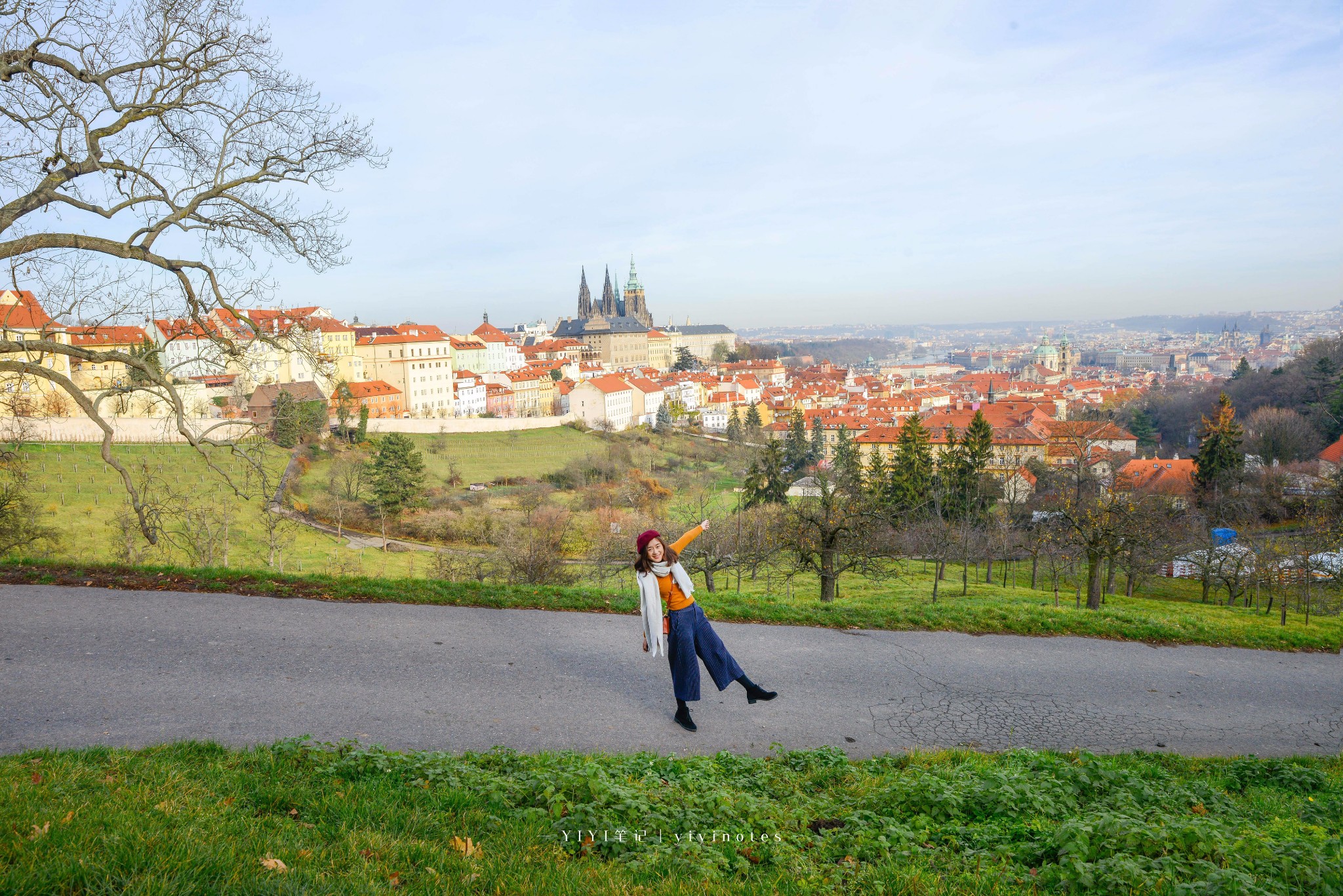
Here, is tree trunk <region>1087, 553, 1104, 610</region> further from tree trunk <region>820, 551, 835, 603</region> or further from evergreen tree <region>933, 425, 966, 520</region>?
evergreen tree <region>933, 425, 966, 520</region>

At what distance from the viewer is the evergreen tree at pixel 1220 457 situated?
1834 inches

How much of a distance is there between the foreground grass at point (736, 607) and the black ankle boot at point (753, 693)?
2.47 meters

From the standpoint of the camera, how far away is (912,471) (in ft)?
157

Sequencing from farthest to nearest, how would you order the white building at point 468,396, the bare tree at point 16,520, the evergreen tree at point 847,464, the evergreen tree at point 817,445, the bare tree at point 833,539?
the white building at point 468,396 < the evergreen tree at point 817,445 < the evergreen tree at point 847,464 < the bare tree at point 16,520 < the bare tree at point 833,539

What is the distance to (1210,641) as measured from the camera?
29.8 feet

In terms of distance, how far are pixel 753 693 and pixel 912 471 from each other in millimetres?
43668

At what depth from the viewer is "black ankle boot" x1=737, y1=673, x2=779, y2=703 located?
646 centimetres

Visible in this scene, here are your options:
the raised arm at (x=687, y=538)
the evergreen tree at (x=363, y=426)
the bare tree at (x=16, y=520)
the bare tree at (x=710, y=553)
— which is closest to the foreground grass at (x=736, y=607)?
the raised arm at (x=687, y=538)

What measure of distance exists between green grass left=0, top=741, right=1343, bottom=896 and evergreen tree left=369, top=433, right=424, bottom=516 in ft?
139

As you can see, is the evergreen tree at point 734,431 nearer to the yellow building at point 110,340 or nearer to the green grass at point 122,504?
the green grass at point 122,504

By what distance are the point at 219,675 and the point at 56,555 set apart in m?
25.0

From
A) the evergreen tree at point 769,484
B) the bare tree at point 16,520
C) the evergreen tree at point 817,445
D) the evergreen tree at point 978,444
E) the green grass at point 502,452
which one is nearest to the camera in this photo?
the bare tree at point 16,520

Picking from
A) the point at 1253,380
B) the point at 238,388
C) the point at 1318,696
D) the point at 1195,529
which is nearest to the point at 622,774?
the point at 1318,696

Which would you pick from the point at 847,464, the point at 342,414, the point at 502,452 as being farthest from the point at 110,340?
the point at 502,452
